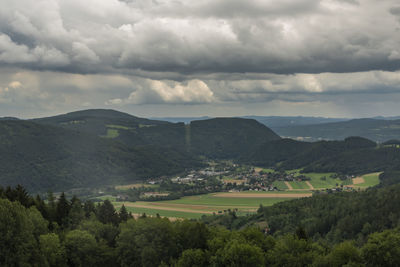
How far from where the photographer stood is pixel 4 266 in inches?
2119

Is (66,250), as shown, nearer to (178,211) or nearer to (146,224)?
(146,224)

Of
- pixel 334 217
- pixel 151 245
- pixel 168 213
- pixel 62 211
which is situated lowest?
pixel 168 213

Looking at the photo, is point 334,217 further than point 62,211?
Yes

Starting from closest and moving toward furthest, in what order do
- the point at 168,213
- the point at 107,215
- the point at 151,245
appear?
the point at 151,245 → the point at 107,215 → the point at 168,213

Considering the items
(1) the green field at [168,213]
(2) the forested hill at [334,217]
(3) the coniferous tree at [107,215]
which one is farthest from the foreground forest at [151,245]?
(1) the green field at [168,213]

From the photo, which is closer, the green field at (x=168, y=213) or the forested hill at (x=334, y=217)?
the forested hill at (x=334, y=217)

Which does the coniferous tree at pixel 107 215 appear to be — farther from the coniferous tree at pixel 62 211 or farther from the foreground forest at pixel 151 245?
the coniferous tree at pixel 62 211

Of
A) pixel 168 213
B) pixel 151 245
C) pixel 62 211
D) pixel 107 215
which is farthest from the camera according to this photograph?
pixel 168 213

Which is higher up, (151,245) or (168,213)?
(151,245)

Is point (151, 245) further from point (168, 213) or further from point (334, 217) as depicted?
point (168, 213)

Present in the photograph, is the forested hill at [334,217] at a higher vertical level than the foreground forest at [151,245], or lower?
lower

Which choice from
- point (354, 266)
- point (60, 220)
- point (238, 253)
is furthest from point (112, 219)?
point (354, 266)

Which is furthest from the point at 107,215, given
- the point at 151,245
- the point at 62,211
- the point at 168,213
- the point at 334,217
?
the point at 168,213

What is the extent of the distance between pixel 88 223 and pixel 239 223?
9909 centimetres
